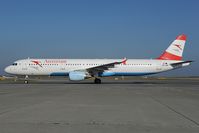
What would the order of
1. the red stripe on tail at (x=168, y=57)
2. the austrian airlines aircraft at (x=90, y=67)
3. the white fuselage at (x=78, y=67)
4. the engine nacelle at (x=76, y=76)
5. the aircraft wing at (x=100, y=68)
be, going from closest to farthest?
the engine nacelle at (x=76, y=76) < the aircraft wing at (x=100, y=68) < the austrian airlines aircraft at (x=90, y=67) < the white fuselage at (x=78, y=67) < the red stripe on tail at (x=168, y=57)

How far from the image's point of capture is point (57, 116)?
8.95 m

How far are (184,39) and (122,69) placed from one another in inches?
420

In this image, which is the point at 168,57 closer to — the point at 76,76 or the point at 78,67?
the point at 78,67

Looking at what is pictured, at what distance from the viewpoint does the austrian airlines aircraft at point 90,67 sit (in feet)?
121

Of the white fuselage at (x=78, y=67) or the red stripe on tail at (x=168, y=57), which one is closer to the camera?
the white fuselage at (x=78, y=67)

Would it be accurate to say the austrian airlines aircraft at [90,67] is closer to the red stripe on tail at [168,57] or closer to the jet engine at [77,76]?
the jet engine at [77,76]

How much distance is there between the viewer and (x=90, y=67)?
123 ft

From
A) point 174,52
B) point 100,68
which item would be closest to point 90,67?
point 100,68

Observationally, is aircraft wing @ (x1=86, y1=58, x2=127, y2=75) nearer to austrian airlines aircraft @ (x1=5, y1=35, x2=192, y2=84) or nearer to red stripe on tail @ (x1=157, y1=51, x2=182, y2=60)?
austrian airlines aircraft @ (x1=5, y1=35, x2=192, y2=84)

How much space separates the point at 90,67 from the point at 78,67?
1556mm

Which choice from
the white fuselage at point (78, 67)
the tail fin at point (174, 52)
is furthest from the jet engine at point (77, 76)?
the tail fin at point (174, 52)

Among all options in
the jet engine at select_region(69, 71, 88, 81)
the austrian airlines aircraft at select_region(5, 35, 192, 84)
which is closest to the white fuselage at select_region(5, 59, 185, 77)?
the austrian airlines aircraft at select_region(5, 35, 192, 84)

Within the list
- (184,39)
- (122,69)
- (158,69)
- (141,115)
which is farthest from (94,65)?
(141,115)

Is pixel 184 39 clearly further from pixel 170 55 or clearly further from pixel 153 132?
pixel 153 132
